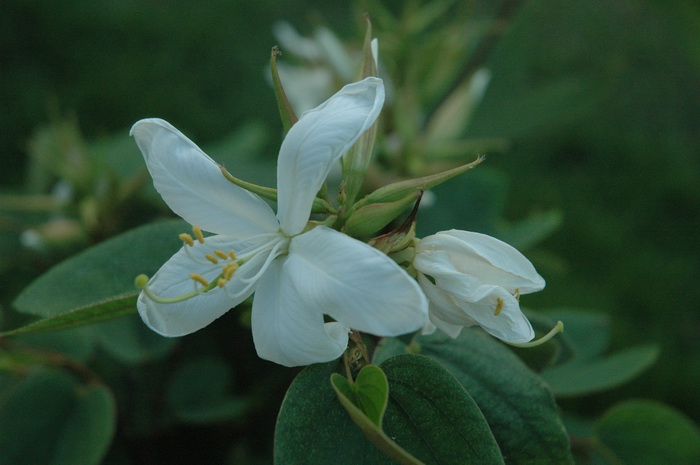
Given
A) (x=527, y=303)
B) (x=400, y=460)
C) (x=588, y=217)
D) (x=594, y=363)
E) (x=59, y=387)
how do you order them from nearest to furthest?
(x=400, y=460) < (x=59, y=387) < (x=594, y=363) < (x=527, y=303) < (x=588, y=217)

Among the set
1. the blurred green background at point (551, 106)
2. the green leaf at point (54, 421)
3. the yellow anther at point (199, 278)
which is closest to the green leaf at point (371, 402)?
the yellow anther at point (199, 278)

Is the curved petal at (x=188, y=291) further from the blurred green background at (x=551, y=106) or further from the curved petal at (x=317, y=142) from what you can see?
the blurred green background at (x=551, y=106)

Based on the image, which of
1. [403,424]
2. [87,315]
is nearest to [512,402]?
[403,424]

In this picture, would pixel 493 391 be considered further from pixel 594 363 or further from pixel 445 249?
pixel 594 363

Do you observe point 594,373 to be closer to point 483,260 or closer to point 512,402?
point 512,402

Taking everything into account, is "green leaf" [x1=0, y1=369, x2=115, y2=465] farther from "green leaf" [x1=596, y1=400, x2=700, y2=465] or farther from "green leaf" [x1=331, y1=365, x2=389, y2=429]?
"green leaf" [x1=596, y1=400, x2=700, y2=465]

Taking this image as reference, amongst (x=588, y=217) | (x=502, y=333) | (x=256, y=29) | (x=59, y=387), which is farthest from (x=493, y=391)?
(x=256, y=29)
